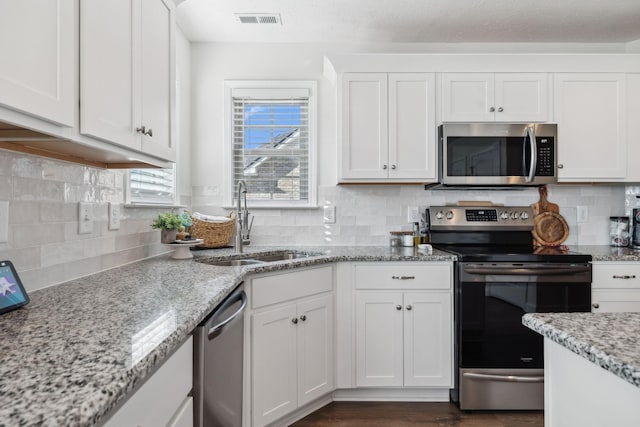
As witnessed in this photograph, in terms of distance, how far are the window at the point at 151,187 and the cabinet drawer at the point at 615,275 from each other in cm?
256

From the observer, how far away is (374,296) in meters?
2.27

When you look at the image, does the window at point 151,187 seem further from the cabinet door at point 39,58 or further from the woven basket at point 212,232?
the cabinet door at point 39,58

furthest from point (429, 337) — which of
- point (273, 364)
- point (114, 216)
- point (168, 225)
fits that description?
point (114, 216)

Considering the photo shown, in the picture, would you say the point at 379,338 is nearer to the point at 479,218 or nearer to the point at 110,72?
the point at 479,218

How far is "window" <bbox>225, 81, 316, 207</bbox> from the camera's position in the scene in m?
2.84

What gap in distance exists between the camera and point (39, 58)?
859 millimetres

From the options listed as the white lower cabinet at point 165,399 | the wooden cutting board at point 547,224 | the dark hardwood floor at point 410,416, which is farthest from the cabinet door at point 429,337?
the white lower cabinet at point 165,399

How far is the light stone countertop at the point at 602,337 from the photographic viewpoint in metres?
0.65

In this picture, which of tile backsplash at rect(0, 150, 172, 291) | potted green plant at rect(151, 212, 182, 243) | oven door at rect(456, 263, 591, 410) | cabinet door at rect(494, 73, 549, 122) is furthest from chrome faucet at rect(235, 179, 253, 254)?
cabinet door at rect(494, 73, 549, 122)

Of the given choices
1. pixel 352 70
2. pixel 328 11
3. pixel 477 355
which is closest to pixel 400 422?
pixel 477 355

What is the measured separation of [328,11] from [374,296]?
1.84 m

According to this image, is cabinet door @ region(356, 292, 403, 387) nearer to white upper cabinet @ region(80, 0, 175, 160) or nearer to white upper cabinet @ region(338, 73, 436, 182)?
white upper cabinet @ region(338, 73, 436, 182)

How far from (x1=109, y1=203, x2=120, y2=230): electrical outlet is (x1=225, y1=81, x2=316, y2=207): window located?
111 cm

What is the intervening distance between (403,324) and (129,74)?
75.9 inches
